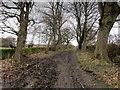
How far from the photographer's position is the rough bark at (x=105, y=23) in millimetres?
8250

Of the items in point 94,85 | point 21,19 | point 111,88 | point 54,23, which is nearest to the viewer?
point 111,88

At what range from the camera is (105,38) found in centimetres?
864

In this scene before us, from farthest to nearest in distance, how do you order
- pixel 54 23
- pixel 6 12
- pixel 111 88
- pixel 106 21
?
pixel 54 23 < pixel 6 12 < pixel 106 21 < pixel 111 88

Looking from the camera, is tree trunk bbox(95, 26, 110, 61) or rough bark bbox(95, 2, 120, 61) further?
tree trunk bbox(95, 26, 110, 61)

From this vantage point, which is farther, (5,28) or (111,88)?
(5,28)

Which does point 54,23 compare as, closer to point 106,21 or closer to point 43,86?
point 106,21

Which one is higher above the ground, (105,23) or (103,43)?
(105,23)

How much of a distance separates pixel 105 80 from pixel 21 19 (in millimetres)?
8547

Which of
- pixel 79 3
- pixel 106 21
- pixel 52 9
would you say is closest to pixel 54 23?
pixel 52 9

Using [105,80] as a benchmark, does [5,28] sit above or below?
above

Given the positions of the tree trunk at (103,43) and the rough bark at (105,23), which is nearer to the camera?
the rough bark at (105,23)

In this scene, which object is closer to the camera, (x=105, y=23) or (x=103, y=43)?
(x=105, y=23)

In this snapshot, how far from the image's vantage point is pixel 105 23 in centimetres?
848

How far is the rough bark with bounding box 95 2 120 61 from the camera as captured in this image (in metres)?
8.25
